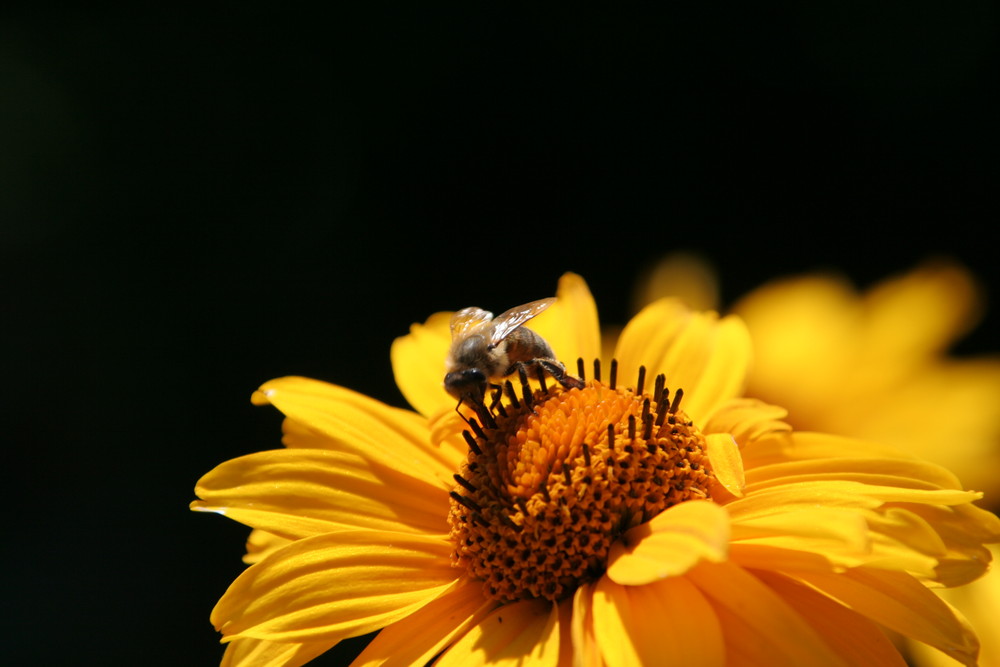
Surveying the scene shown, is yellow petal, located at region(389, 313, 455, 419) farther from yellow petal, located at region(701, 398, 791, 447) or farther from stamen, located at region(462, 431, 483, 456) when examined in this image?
yellow petal, located at region(701, 398, 791, 447)

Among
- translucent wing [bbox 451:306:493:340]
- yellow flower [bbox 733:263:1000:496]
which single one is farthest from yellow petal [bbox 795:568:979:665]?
yellow flower [bbox 733:263:1000:496]

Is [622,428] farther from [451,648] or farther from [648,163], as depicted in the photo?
[648,163]

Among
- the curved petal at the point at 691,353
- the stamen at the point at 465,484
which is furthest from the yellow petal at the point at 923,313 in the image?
the stamen at the point at 465,484

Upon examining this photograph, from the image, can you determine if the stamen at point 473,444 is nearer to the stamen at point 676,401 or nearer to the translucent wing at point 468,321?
the translucent wing at point 468,321

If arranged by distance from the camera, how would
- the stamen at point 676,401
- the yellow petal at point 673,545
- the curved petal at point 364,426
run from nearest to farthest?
the yellow petal at point 673,545
the stamen at point 676,401
the curved petal at point 364,426

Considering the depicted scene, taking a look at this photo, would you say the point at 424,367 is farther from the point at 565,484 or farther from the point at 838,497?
the point at 838,497

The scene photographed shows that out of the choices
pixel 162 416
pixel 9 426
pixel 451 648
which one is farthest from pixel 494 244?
pixel 451 648
